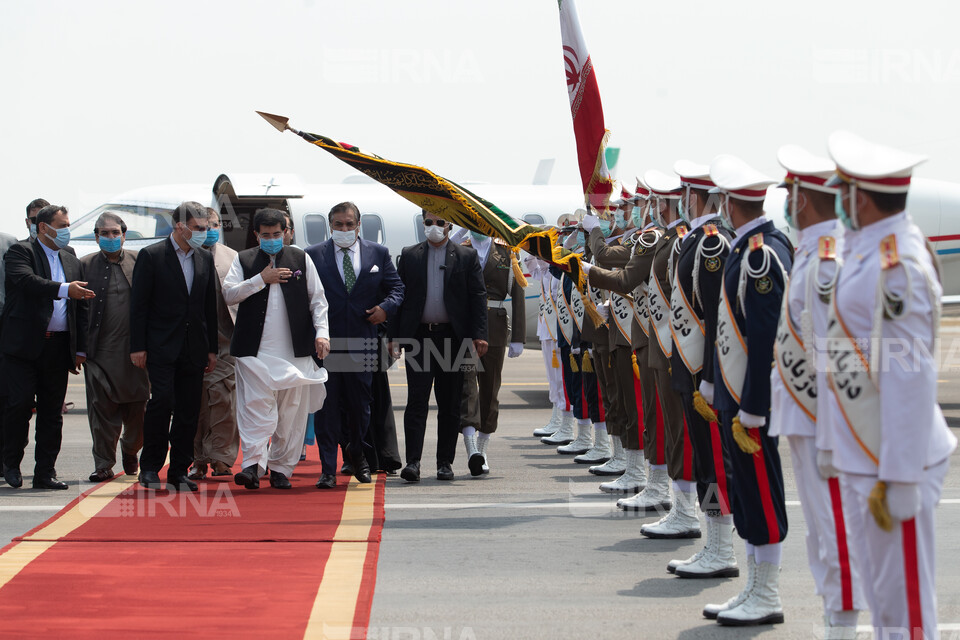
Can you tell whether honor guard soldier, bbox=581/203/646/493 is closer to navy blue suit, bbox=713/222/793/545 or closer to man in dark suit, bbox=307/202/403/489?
man in dark suit, bbox=307/202/403/489

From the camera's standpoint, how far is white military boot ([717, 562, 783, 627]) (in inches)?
208

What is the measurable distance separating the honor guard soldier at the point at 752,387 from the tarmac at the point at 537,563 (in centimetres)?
22

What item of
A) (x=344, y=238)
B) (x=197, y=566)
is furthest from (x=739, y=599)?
(x=344, y=238)

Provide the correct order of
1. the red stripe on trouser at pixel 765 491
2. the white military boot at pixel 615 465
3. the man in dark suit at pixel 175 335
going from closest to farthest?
the red stripe on trouser at pixel 765 491 < the man in dark suit at pixel 175 335 < the white military boot at pixel 615 465

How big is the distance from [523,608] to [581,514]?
2498 millimetres

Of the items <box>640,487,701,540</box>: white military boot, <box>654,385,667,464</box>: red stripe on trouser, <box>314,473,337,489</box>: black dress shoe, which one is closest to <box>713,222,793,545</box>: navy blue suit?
<box>640,487,701,540</box>: white military boot

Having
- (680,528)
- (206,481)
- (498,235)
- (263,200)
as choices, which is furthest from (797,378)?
(263,200)

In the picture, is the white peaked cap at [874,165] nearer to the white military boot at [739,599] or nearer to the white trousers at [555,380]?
the white military boot at [739,599]

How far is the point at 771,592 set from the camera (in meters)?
5.34

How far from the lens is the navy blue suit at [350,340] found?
9.15 meters

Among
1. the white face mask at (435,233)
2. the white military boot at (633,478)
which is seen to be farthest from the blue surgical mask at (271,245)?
the white military boot at (633,478)

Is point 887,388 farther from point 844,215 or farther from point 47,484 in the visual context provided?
point 47,484

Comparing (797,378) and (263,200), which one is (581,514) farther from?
(263,200)

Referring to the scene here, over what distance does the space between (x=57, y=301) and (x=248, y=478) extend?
6.89 feet
